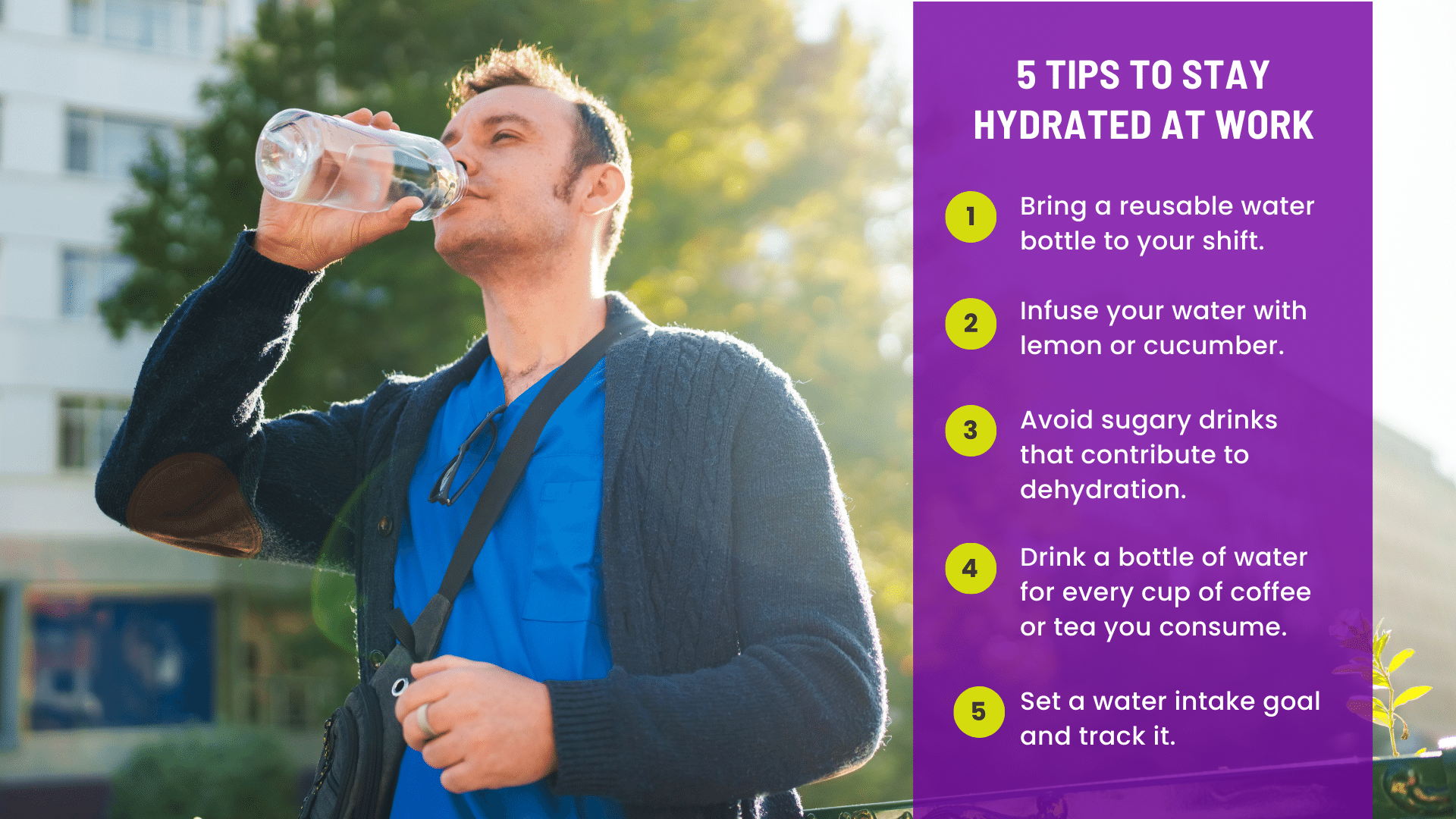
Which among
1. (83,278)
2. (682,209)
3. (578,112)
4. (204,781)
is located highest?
(83,278)

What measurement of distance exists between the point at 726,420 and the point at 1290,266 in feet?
9.64

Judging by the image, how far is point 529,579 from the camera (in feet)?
6.41

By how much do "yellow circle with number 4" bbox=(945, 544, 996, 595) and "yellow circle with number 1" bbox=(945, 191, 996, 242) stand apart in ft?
5.28

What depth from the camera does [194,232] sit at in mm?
11688

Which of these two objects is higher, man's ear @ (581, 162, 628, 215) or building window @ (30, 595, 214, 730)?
man's ear @ (581, 162, 628, 215)

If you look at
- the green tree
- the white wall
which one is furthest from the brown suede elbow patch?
the white wall

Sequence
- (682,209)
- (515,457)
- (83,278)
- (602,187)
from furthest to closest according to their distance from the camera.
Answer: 1. (83,278)
2. (682,209)
3. (602,187)
4. (515,457)

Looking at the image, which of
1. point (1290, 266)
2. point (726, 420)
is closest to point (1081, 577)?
point (1290, 266)

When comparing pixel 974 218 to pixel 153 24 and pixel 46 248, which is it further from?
pixel 153 24

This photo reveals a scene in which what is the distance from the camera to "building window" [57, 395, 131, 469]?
67.0ft

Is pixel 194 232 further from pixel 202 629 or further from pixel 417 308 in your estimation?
pixel 202 629

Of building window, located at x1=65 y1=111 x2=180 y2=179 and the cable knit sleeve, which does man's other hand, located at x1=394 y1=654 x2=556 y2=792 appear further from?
building window, located at x1=65 y1=111 x2=180 y2=179

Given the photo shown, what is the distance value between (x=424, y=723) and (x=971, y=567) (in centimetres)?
708

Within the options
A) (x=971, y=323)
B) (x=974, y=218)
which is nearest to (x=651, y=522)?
(x=971, y=323)
